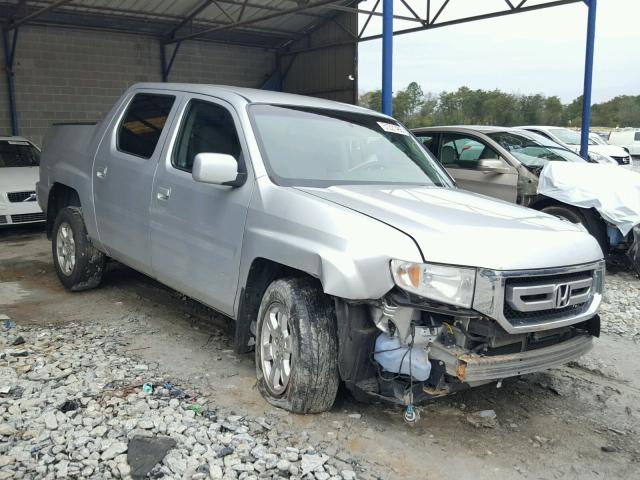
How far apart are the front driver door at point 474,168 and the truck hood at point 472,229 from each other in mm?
4544

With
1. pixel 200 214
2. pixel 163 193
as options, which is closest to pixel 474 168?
pixel 163 193

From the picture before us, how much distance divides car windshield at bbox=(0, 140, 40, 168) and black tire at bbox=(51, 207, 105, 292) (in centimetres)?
469

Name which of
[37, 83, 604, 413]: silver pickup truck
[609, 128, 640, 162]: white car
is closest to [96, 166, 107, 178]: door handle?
[37, 83, 604, 413]: silver pickup truck

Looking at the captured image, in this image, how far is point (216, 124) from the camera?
13.9 ft

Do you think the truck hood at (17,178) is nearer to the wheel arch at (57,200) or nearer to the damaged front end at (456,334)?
the wheel arch at (57,200)

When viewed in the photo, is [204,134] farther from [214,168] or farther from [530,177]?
[530,177]

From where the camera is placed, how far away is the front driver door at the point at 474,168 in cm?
823

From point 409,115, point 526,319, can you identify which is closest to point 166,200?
point 526,319

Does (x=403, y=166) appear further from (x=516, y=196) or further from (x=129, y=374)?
(x=516, y=196)

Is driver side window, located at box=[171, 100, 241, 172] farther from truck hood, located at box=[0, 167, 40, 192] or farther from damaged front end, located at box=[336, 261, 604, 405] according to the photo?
truck hood, located at box=[0, 167, 40, 192]

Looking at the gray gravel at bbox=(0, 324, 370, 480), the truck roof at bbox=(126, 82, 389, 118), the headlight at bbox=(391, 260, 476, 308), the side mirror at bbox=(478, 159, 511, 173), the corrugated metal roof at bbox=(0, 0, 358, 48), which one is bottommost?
the gray gravel at bbox=(0, 324, 370, 480)

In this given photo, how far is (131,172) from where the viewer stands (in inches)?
190

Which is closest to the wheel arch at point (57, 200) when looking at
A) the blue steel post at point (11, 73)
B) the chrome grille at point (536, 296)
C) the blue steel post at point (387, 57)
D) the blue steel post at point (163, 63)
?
the blue steel post at point (387, 57)

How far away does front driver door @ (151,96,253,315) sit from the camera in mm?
3830
